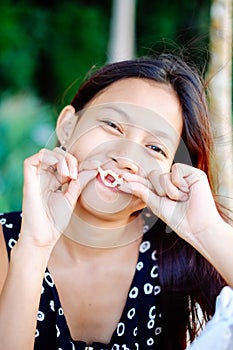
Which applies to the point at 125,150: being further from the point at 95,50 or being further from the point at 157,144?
the point at 95,50

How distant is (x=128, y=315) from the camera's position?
1968 millimetres

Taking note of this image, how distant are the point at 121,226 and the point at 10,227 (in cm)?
33

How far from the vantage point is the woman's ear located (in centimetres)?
207

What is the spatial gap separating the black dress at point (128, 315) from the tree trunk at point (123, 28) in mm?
2854

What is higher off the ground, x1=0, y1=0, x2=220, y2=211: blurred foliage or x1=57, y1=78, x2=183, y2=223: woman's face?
x1=0, y1=0, x2=220, y2=211: blurred foliage

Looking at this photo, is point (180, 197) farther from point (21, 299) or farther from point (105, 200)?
point (21, 299)

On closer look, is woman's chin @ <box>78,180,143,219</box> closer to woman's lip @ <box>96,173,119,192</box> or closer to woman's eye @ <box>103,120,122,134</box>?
woman's lip @ <box>96,173,119,192</box>

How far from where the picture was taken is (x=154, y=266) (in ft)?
6.72

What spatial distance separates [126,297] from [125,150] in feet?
1.49

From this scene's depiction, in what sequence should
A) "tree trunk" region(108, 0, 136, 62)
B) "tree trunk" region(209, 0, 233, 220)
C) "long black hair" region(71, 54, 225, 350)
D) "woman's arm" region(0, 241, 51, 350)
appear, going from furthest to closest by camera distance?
"tree trunk" region(108, 0, 136, 62)
"tree trunk" region(209, 0, 233, 220)
"long black hair" region(71, 54, 225, 350)
"woman's arm" region(0, 241, 51, 350)

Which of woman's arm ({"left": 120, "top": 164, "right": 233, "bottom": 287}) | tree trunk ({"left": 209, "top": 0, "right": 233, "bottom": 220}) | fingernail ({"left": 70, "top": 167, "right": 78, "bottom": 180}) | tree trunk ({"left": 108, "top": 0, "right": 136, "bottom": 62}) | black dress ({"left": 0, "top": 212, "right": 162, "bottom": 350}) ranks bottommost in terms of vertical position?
black dress ({"left": 0, "top": 212, "right": 162, "bottom": 350})

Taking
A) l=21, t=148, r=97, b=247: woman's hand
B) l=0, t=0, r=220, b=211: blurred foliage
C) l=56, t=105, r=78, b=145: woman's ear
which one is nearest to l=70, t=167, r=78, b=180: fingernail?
l=21, t=148, r=97, b=247: woman's hand

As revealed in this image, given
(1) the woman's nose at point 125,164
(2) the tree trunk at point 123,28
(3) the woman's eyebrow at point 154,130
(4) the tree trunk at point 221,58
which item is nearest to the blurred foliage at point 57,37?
(2) the tree trunk at point 123,28

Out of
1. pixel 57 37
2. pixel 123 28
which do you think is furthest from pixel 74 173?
pixel 57 37
